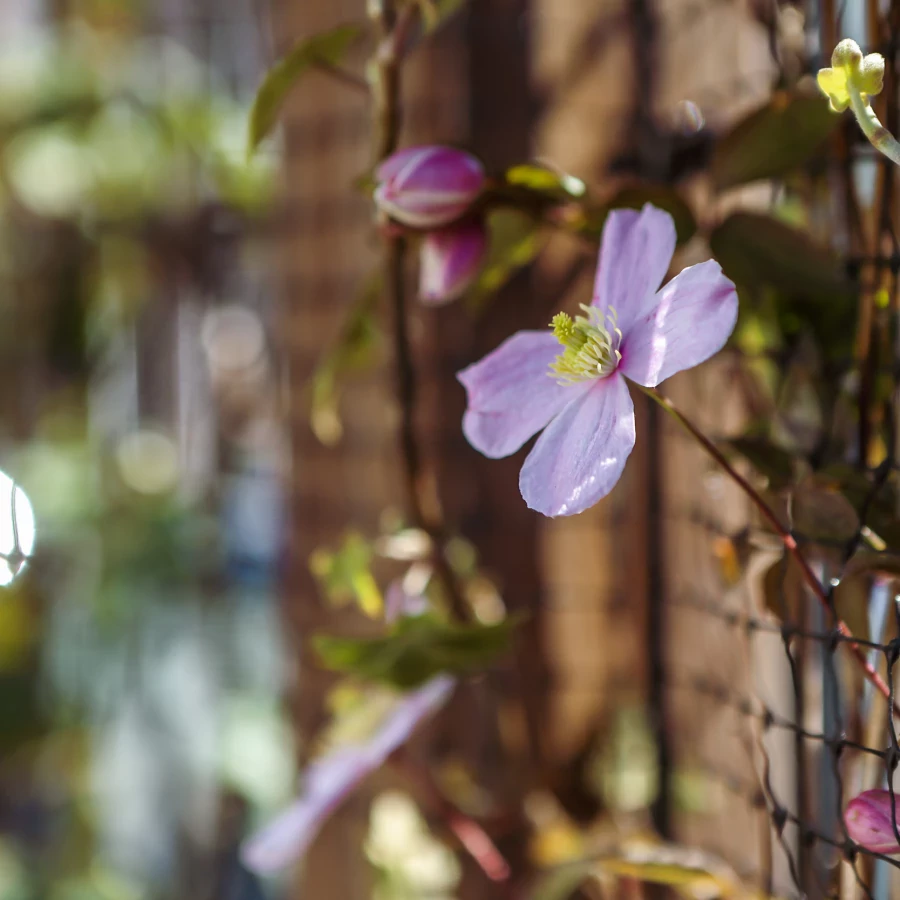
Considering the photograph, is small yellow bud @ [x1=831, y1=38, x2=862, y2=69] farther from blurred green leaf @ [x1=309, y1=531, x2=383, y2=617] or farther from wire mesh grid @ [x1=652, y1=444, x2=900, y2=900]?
blurred green leaf @ [x1=309, y1=531, x2=383, y2=617]

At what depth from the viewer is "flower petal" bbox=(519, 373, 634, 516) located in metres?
0.16

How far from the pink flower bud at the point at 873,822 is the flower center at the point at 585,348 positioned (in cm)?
10

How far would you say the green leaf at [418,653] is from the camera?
0.26 meters

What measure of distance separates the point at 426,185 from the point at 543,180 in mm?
41

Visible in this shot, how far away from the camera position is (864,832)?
18 cm

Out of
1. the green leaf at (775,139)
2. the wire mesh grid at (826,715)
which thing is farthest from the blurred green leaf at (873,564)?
the green leaf at (775,139)

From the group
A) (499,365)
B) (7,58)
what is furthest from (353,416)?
(7,58)

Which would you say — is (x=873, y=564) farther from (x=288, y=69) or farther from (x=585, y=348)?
(x=288, y=69)

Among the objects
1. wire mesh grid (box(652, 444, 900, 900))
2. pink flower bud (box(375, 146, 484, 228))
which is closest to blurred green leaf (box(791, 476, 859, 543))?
wire mesh grid (box(652, 444, 900, 900))

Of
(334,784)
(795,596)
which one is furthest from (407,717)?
(795,596)

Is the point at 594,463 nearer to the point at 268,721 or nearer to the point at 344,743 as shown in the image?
the point at 344,743

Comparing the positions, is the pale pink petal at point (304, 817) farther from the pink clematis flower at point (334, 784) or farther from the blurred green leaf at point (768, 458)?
the blurred green leaf at point (768, 458)

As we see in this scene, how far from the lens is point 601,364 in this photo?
0.19 metres

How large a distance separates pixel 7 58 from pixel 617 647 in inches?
54.4
